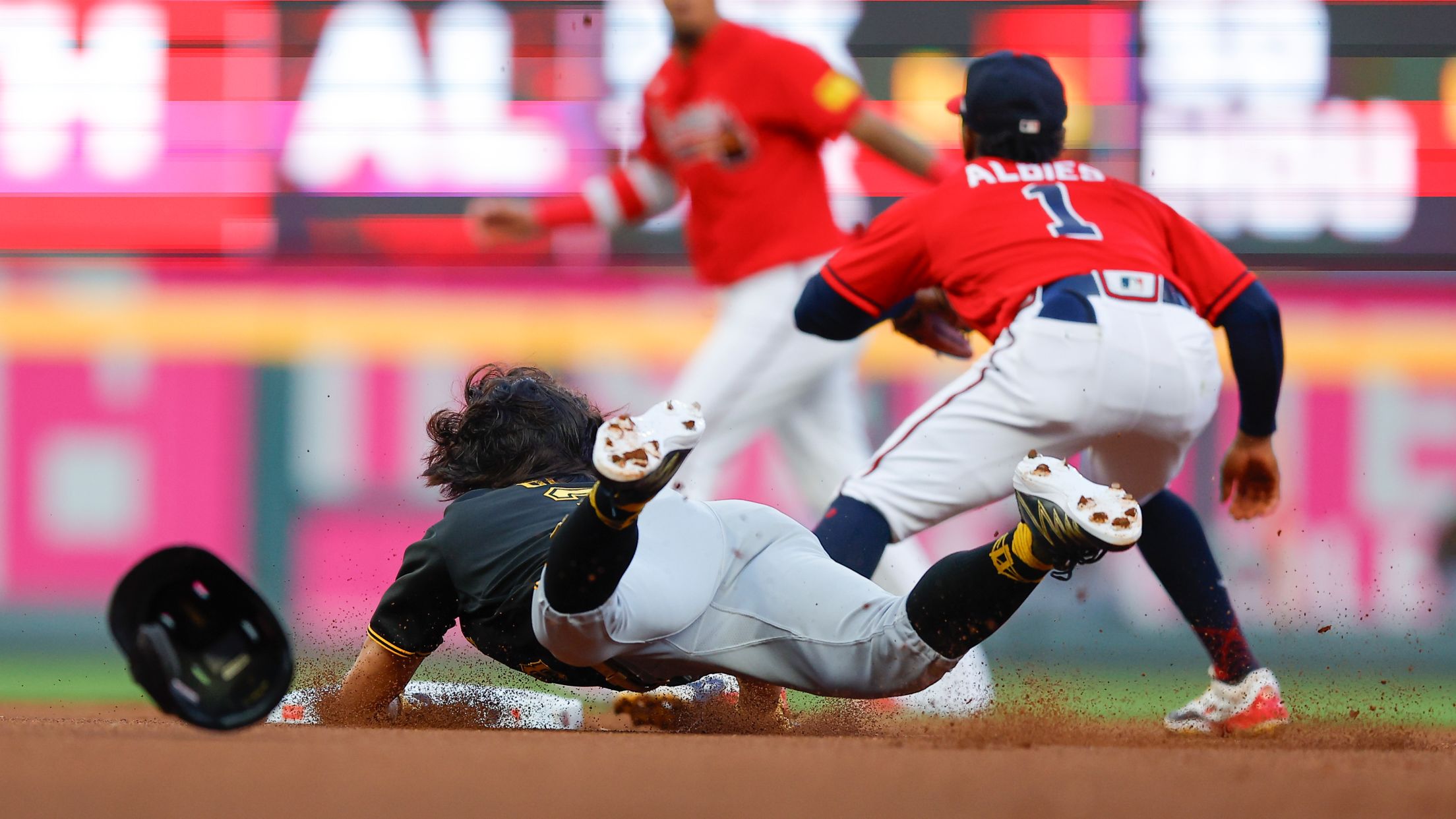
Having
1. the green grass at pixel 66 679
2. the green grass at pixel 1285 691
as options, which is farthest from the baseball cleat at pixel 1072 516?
the green grass at pixel 66 679

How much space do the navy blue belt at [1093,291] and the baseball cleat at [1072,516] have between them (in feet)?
1.75

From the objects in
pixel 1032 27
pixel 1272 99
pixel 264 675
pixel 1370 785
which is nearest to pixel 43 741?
pixel 264 675

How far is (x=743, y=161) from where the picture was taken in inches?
131

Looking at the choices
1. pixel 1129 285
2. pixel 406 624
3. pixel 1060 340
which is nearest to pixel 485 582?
pixel 406 624

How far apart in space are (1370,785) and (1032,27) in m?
3.39

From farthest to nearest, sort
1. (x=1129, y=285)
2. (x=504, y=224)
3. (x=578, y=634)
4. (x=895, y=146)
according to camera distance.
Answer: (x=504, y=224)
(x=895, y=146)
(x=1129, y=285)
(x=578, y=634)

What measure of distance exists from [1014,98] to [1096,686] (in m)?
2.22

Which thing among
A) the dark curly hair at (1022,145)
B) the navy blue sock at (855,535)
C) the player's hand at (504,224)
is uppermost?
the dark curly hair at (1022,145)

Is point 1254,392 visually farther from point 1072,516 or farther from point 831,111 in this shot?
point 831,111

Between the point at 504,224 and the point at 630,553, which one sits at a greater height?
the point at 504,224

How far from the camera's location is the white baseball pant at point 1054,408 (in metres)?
2.08

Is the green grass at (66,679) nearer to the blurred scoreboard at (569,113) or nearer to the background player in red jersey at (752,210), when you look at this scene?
the blurred scoreboard at (569,113)

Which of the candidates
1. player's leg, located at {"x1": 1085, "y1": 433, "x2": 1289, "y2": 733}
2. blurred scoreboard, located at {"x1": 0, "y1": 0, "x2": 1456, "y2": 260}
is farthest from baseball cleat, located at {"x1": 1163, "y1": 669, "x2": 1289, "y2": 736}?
blurred scoreboard, located at {"x1": 0, "y1": 0, "x2": 1456, "y2": 260}

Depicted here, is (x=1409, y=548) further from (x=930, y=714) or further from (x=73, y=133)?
(x=73, y=133)
